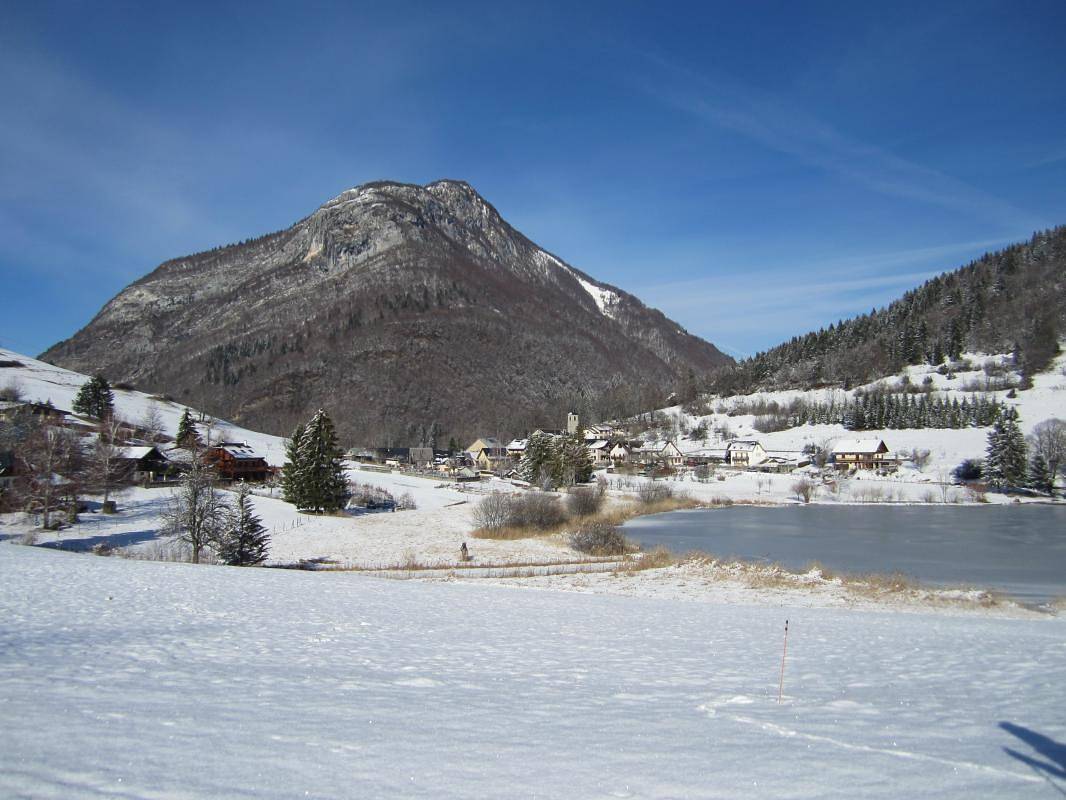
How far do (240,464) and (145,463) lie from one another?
1180 cm

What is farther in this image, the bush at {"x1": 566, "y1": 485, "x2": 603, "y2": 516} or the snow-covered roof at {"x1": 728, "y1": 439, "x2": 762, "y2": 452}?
the snow-covered roof at {"x1": 728, "y1": 439, "x2": 762, "y2": 452}

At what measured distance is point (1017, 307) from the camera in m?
154

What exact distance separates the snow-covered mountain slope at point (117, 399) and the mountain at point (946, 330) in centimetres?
11872

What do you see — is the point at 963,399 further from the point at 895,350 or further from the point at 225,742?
the point at 225,742

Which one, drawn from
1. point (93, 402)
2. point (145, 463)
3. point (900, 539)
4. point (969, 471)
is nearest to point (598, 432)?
point (969, 471)

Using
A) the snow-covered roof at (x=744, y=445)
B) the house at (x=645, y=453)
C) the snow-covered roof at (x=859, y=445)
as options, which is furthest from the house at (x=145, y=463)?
the snow-covered roof at (x=859, y=445)

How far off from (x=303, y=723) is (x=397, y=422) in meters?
152

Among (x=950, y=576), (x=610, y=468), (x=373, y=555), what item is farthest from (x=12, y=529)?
(x=610, y=468)

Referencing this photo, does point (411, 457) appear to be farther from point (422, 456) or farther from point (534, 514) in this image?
point (534, 514)

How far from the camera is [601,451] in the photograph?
120m

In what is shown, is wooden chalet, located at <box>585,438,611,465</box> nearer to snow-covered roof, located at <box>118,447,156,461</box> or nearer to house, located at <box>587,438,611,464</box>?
house, located at <box>587,438,611,464</box>

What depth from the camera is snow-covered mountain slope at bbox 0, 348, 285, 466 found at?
8519cm

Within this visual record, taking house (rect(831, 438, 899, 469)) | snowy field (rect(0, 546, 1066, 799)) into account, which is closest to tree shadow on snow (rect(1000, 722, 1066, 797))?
snowy field (rect(0, 546, 1066, 799))

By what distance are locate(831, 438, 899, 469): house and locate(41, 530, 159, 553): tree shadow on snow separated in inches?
3562
